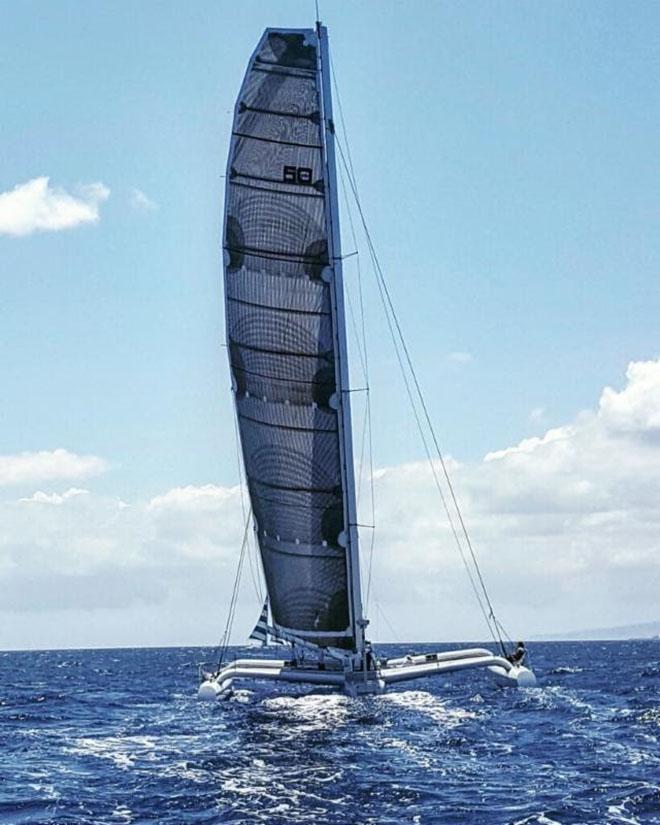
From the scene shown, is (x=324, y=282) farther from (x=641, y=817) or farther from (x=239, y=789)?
(x=641, y=817)

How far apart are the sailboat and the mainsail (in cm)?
4

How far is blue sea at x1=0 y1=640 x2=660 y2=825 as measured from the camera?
2148cm

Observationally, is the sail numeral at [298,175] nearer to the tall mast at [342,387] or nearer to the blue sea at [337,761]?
the tall mast at [342,387]

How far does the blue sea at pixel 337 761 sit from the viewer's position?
70.5 ft

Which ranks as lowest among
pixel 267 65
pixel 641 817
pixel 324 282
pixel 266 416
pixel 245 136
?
pixel 641 817

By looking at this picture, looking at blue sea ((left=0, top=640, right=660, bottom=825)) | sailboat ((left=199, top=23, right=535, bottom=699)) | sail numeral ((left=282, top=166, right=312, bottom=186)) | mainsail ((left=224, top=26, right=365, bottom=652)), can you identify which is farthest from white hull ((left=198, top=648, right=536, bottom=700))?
sail numeral ((left=282, top=166, right=312, bottom=186))

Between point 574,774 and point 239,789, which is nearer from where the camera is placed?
point 239,789

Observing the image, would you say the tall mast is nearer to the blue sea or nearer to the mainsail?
the mainsail

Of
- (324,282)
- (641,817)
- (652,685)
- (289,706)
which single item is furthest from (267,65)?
(652,685)

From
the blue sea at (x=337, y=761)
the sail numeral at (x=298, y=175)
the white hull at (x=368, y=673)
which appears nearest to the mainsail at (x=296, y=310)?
the sail numeral at (x=298, y=175)

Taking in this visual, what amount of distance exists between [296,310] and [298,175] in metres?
4.80

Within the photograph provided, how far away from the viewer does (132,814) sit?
21.4 metres

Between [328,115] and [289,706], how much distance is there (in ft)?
70.3

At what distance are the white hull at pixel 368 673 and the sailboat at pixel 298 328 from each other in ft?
0.54
